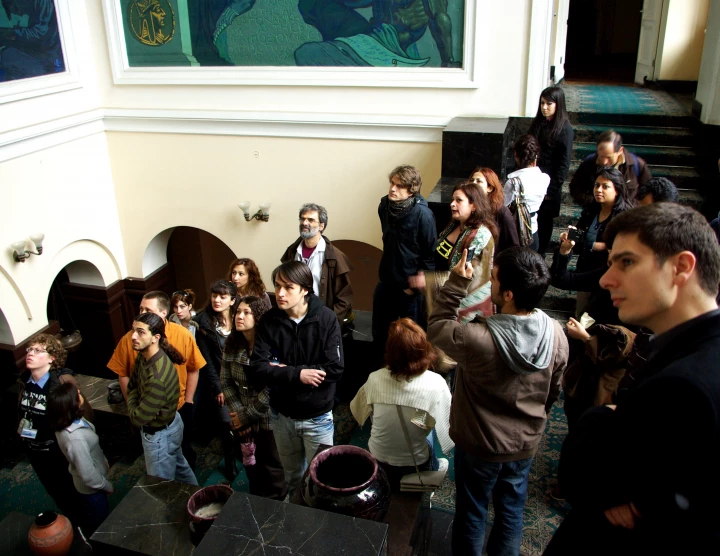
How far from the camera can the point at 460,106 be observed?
718 cm

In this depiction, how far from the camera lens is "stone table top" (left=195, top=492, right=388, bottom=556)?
198 cm

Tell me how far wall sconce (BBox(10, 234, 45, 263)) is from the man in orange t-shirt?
3553 millimetres

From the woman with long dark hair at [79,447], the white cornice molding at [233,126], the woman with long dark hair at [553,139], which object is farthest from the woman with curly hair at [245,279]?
the white cornice molding at [233,126]

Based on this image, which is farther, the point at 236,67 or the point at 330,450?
the point at 236,67

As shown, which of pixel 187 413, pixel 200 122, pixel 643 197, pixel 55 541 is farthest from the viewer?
pixel 200 122

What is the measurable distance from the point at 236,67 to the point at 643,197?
18.3 ft

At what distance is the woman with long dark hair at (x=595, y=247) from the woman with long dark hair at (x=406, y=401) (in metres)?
1.21

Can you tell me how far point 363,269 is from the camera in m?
12.4

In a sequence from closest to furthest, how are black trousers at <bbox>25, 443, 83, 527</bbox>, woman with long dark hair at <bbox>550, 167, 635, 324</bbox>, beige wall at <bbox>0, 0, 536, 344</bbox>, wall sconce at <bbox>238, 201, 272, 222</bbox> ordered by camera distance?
1. woman with long dark hair at <bbox>550, 167, 635, 324</bbox>
2. black trousers at <bbox>25, 443, 83, 527</bbox>
3. beige wall at <bbox>0, 0, 536, 344</bbox>
4. wall sconce at <bbox>238, 201, 272, 222</bbox>

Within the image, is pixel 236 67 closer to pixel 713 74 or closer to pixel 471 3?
pixel 471 3

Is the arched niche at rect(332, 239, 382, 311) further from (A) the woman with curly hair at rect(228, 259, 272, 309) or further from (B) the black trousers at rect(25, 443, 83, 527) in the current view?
(B) the black trousers at rect(25, 443, 83, 527)

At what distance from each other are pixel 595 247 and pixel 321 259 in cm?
231

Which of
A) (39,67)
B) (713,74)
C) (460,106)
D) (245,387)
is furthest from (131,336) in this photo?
(713,74)

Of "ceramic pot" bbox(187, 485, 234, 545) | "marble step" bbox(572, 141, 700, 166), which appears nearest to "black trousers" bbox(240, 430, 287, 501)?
"ceramic pot" bbox(187, 485, 234, 545)
